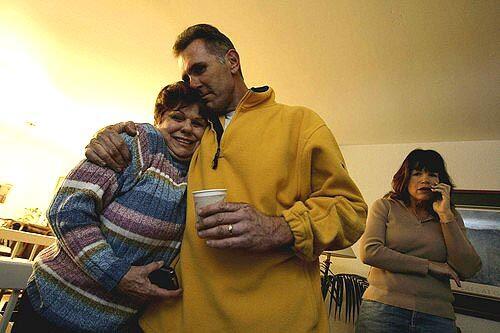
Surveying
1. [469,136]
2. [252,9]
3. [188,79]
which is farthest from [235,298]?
[469,136]

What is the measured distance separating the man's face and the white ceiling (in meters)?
0.93

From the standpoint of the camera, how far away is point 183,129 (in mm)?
941

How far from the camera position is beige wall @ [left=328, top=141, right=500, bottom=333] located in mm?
2758

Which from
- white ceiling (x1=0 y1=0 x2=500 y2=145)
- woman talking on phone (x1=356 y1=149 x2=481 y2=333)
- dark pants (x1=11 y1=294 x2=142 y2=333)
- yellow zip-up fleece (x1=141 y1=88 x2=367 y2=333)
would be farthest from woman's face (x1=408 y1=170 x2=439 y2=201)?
dark pants (x1=11 y1=294 x2=142 y2=333)

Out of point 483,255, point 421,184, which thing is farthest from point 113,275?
point 483,255

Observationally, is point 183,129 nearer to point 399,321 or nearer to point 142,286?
point 142,286

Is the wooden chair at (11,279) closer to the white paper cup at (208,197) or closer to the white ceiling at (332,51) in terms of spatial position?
the white paper cup at (208,197)

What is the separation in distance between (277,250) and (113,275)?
0.39m

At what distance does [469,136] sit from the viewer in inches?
114

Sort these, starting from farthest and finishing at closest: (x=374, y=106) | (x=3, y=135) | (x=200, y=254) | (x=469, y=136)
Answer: (x=3, y=135) < (x=469, y=136) < (x=374, y=106) < (x=200, y=254)

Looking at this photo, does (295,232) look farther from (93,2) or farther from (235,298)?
(93,2)

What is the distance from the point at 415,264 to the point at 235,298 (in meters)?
1.15

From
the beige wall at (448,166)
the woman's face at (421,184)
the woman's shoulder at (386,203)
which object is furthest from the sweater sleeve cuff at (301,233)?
the beige wall at (448,166)

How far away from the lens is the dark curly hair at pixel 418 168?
169cm
